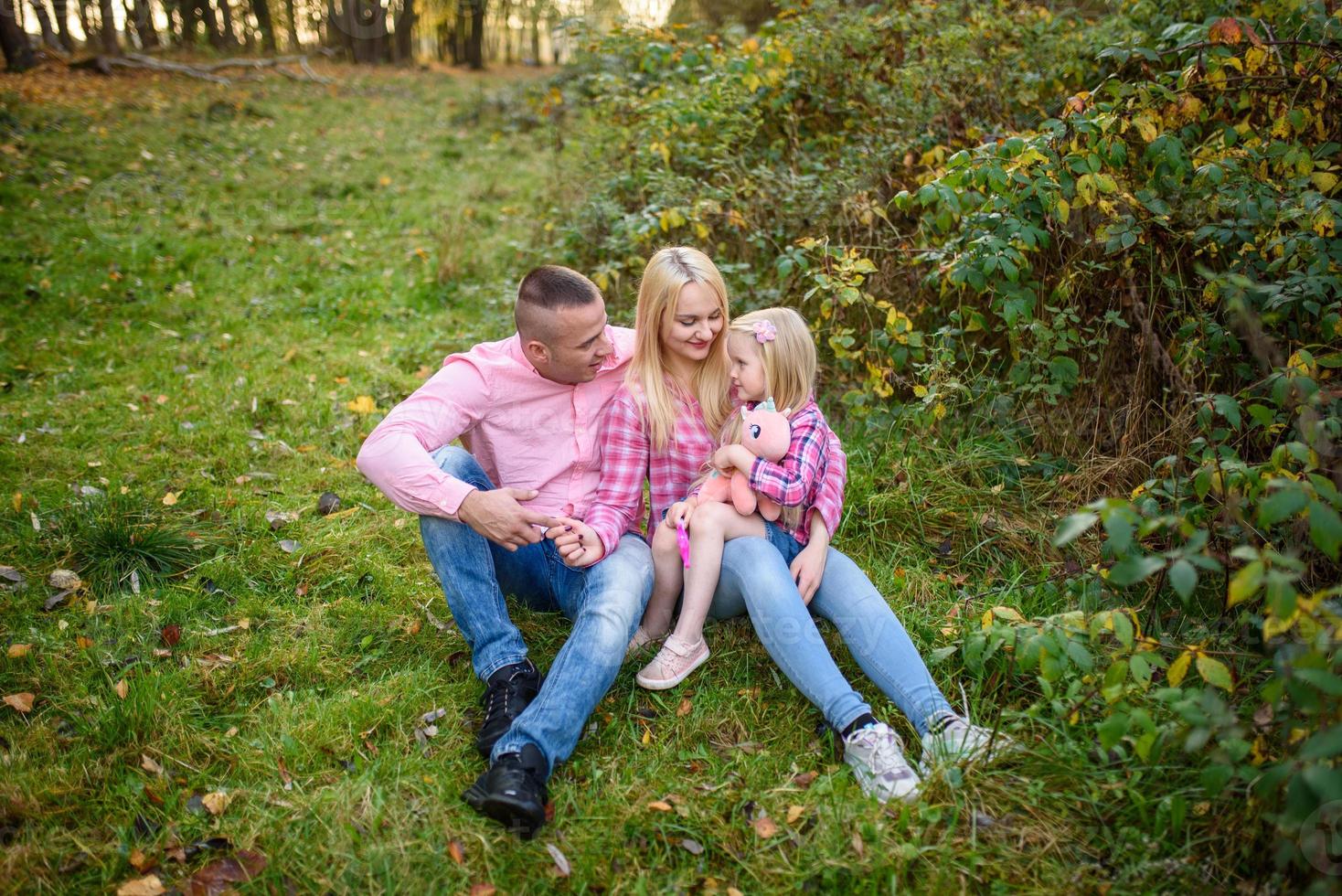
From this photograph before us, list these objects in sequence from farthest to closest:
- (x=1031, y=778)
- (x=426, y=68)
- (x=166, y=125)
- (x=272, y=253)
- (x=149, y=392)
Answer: (x=426, y=68) → (x=166, y=125) → (x=272, y=253) → (x=149, y=392) → (x=1031, y=778)

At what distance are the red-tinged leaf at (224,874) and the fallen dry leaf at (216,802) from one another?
0.18 metres

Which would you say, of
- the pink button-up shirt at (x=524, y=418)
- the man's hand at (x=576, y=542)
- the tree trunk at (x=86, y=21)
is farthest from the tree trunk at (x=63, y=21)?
the man's hand at (x=576, y=542)

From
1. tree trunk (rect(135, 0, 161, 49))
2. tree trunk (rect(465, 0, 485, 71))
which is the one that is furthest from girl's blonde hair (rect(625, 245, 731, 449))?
tree trunk (rect(465, 0, 485, 71))

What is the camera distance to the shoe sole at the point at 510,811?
2.37 meters

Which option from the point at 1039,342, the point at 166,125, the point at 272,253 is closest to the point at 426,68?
the point at 166,125

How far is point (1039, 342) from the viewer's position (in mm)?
3869

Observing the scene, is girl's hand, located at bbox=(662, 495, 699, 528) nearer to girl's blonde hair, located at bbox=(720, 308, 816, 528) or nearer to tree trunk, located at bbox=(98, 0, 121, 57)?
girl's blonde hair, located at bbox=(720, 308, 816, 528)

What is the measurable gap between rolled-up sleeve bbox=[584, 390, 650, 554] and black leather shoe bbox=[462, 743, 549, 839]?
0.87m

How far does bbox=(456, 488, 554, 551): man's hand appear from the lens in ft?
9.09

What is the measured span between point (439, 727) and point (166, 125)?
11.7 metres

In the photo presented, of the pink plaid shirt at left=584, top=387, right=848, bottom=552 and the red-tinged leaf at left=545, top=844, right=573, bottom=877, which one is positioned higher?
the pink plaid shirt at left=584, top=387, right=848, bottom=552

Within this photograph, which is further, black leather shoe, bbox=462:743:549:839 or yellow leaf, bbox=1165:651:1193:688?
black leather shoe, bbox=462:743:549:839

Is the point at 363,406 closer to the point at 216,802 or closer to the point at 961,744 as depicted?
the point at 216,802

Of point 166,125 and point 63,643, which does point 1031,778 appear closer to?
point 63,643
